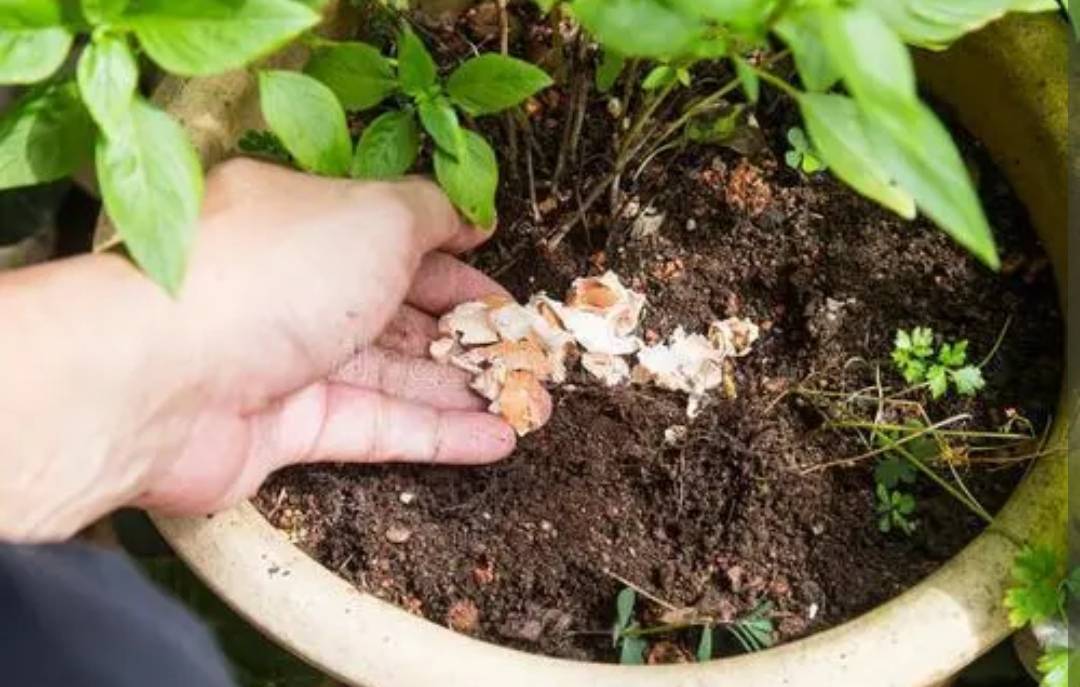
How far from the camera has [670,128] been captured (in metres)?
1.03

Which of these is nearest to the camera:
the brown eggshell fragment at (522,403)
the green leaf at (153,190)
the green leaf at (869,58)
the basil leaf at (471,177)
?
the green leaf at (869,58)

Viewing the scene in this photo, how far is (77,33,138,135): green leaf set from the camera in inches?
29.3

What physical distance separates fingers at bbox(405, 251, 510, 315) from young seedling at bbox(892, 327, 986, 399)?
28 cm

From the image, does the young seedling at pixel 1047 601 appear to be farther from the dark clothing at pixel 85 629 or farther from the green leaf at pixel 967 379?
the dark clothing at pixel 85 629

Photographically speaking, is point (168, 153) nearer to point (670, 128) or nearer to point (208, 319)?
point (208, 319)

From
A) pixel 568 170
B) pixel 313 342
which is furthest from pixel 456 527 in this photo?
pixel 568 170

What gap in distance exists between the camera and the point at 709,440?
1025 millimetres

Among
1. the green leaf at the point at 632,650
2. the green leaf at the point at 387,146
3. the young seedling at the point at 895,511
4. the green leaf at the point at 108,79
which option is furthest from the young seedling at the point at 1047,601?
the green leaf at the point at 108,79

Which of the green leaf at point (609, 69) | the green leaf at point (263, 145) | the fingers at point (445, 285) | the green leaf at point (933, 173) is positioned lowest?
the fingers at point (445, 285)

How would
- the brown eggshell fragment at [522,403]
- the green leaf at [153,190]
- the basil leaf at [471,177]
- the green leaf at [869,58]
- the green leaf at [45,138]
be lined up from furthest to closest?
the brown eggshell fragment at [522,403] < the basil leaf at [471,177] < the green leaf at [45,138] < the green leaf at [153,190] < the green leaf at [869,58]

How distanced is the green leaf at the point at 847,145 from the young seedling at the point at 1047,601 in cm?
30

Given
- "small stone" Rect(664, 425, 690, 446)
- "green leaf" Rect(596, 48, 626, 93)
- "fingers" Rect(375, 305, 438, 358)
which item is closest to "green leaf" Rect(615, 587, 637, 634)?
"small stone" Rect(664, 425, 690, 446)

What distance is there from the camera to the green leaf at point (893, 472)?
100 cm

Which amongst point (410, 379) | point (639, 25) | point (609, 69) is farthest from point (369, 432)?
point (639, 25)
